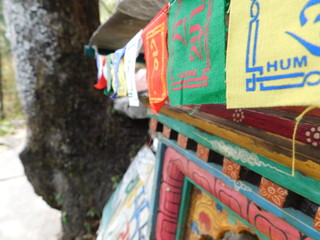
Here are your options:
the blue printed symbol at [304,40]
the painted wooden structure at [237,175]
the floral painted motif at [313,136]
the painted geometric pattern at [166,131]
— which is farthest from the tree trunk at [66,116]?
the blue printed symbol at [304,40]

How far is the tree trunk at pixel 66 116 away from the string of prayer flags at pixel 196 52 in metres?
3.41

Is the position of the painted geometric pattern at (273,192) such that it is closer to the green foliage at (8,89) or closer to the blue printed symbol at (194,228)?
the blue printed symbol at (194,228)

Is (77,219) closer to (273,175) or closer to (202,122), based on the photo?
(202,122)

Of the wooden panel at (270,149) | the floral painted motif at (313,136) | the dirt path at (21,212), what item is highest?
the floral painted motif at (313,136)

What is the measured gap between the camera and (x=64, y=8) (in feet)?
12.0

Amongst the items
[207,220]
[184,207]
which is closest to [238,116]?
[207,220]

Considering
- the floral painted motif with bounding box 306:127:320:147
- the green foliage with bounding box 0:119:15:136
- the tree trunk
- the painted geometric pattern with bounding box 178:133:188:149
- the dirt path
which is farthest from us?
the green foliage with bounding box 0:119:15:136

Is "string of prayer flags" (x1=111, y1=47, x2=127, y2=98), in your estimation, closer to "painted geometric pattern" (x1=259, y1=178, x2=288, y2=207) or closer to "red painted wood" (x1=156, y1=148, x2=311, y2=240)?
"red painted wood" (x1=156, y1=148, x2=311, y2=240)

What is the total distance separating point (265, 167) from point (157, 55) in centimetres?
73

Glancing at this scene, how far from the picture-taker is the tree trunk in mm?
3639

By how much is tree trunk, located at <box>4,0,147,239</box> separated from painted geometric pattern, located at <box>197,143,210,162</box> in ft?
8.91

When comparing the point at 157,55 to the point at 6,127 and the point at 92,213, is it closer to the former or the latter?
the point at 92,213

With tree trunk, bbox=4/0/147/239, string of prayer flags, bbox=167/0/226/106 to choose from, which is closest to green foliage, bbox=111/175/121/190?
tree trunk, bbox=4/0/147/239

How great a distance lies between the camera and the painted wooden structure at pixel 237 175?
3.06 feet
